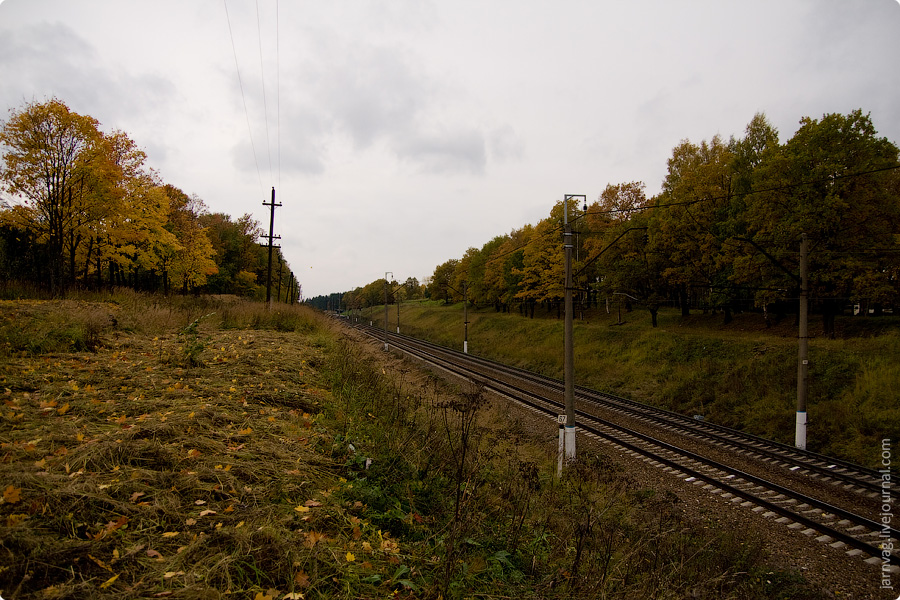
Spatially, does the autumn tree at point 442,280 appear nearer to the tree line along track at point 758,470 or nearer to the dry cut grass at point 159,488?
the tree line along track at point 758,470

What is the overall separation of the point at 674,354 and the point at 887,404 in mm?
9563

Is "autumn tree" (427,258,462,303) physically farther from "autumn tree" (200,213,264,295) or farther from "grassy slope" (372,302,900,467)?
"grassy slope" (372,302,900,467)

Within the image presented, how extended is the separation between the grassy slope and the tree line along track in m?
1.48

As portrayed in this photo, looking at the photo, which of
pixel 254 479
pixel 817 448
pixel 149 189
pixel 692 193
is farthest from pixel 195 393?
pixel 692 193

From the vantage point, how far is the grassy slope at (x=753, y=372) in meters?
12.8

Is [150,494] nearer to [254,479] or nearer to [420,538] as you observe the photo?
[254,479]

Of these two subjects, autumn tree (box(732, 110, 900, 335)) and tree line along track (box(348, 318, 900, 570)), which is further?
autumn tree (box(732, 110, 900, 335))

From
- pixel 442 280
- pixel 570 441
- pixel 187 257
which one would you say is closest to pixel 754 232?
pixel 570 441

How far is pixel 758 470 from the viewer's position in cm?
1101

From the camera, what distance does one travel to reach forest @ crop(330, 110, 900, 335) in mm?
17344

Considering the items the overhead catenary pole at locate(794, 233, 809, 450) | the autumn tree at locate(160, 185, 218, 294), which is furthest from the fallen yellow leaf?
the autumn tree at locate(160, 185, 218, 294)

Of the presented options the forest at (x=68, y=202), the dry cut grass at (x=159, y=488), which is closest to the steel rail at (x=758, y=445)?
the dry cut grass at (x=159, y=488)

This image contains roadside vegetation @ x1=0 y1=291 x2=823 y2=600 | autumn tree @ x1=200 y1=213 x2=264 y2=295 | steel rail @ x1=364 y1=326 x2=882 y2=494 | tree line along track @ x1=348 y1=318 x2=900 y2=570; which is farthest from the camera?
autumn tree @ x1=200 y1=213 x2=264 y2=295

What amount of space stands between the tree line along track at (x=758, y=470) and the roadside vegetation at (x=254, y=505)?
7.31ft
